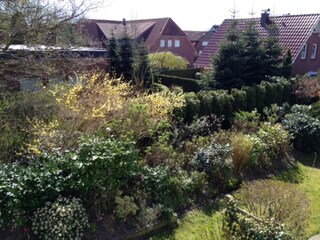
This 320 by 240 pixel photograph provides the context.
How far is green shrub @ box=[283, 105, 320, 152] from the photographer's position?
9383 mm

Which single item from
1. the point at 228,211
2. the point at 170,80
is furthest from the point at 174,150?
the point at 170,80

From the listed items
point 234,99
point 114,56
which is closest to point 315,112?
point 234,99

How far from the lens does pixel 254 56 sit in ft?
51.4

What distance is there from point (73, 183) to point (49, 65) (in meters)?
5.28

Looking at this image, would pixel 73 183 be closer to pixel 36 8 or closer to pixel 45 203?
pixel 45 203

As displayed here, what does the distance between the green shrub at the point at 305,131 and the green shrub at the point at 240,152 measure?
8.39ft

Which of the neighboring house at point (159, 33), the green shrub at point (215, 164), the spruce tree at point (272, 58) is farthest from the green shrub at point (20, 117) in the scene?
the neighboring house at point (159, 33)

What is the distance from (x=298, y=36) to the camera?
68.1ft

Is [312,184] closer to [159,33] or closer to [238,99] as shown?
[238,99]

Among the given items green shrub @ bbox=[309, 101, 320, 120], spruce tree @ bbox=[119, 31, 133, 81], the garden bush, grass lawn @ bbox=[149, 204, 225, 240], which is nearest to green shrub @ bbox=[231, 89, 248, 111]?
green shrub @ bbox=[309, 101, 320, 120]

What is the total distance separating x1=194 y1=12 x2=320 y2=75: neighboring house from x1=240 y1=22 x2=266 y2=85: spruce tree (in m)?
4.40

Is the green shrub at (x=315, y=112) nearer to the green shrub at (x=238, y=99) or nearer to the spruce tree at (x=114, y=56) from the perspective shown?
the green shrub at (x=238, y=99)

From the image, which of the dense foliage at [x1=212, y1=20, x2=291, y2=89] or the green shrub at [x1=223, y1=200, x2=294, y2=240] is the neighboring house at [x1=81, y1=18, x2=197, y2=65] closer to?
the dense foliage at [x1=212, y1=20, x2=291, y2=89]

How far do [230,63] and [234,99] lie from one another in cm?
427
